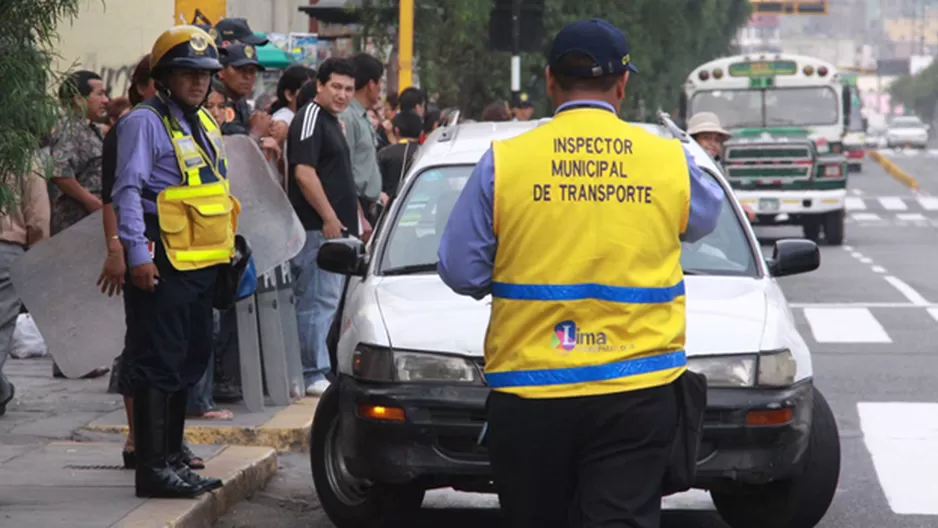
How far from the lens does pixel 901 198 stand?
46.4 m

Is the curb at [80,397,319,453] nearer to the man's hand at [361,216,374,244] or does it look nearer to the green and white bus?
the man's hand at [361,216,374,244]

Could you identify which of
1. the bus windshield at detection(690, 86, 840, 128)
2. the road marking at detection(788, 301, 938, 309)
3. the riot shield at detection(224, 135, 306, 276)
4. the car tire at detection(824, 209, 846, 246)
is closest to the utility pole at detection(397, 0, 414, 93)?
the road marking at detection(788, 301, 938, 309)

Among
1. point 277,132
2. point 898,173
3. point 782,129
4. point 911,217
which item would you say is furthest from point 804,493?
point 898,173

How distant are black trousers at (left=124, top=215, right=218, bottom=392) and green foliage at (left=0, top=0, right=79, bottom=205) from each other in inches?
30.2

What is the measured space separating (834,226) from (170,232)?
20924 millimetres

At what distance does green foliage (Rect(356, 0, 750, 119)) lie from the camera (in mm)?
Answer: 27969

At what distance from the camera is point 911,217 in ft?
124

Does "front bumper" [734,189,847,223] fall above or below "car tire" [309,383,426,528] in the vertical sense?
below

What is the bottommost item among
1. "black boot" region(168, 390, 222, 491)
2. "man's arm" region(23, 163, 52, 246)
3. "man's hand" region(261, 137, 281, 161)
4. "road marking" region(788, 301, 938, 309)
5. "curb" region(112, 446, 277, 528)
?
"road marking" region(788, 301, 938, 309)

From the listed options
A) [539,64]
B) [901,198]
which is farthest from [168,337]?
[901,198]

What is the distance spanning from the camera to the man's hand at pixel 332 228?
962 centimetres

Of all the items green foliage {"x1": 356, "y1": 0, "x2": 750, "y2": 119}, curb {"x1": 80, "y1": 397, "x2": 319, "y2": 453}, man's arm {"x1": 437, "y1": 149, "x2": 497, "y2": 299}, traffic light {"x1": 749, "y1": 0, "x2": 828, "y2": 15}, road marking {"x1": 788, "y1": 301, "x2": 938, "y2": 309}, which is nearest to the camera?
man's arm {"x1": 437, "y1": 149, "x2": 497, "y2": 299}

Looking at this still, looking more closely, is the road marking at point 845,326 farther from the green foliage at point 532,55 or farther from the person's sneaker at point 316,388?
the green foliage at point 532,55

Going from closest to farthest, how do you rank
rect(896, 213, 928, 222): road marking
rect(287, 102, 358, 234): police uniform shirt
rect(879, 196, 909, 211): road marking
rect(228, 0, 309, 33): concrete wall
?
rect(287, 102, 358, 234): police uniform shirt, rect(228, 0, 309, 33): concrete wall, rect(896, 213, 928, 222): road marking, rect(879, 196, 909, 211): road marking
